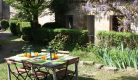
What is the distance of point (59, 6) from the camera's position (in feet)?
37.9

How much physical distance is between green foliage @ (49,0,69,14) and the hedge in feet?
14.0

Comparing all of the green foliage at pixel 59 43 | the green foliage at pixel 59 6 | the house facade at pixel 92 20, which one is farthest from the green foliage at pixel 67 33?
the green foliage at pixel 59 6

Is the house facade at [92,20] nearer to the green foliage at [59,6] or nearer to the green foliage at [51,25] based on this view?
the green foliage at [59,6]

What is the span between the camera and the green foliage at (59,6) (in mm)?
11443

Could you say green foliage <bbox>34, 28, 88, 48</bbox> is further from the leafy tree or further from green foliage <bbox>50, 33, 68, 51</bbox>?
the leafy tree

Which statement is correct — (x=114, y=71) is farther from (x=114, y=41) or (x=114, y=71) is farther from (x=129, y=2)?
(x=129, y=2)

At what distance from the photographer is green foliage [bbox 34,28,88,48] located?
8.84 metres

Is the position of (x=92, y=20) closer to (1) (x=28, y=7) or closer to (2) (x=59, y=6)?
(2) (x=59, y=6)

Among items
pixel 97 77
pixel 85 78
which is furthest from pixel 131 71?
pixel 85 78

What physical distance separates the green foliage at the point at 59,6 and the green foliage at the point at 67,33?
1.78m

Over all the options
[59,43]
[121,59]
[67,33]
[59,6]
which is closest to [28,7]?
[59,6]

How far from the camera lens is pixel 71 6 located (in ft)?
37.9

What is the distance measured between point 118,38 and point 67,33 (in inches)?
110

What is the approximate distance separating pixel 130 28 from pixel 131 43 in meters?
1.56
